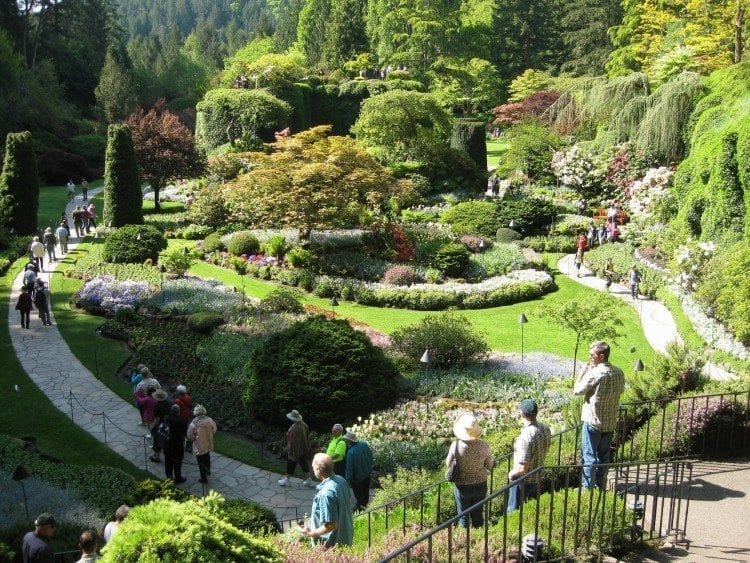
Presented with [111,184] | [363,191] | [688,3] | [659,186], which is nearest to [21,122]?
[111,184]

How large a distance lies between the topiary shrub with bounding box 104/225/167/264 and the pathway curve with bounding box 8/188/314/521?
4594mm

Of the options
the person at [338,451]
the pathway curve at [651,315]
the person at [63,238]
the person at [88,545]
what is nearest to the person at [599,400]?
the person at [338,451]

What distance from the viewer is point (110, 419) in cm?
1303

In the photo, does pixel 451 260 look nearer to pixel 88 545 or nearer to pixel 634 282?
pixel 634 282

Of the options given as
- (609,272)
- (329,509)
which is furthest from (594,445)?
(609,272)

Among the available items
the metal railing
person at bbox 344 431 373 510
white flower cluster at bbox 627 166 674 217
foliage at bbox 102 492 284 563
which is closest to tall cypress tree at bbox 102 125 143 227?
white flower cluster at bbox 627 166 674 217

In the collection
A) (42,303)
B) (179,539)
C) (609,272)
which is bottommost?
(42,303)

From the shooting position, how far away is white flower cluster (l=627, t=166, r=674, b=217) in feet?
92.5

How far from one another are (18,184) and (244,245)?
8971 millimetres

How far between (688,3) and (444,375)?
35.8 metres

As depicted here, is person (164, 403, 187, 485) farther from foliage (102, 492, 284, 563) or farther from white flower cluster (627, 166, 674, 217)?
white flower cluster (627, 166, 674, 217)

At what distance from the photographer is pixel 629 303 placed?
21.2 m

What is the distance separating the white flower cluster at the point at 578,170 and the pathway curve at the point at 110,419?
24456mm

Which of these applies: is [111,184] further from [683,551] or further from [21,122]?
[683,551]
